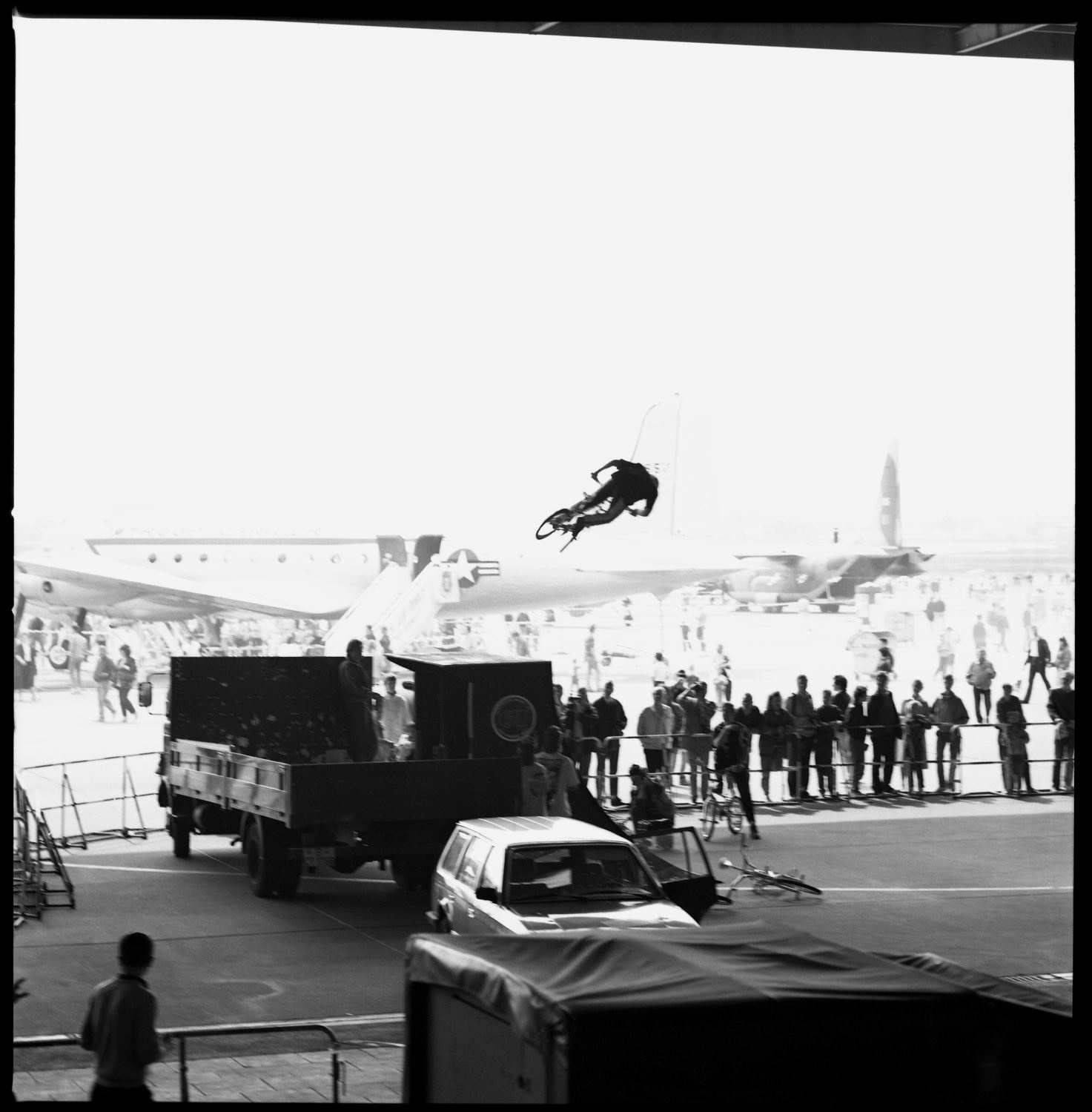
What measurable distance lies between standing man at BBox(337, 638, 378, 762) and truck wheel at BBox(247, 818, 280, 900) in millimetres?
2380

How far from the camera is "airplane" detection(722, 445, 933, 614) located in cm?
6425

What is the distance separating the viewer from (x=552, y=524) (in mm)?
55062

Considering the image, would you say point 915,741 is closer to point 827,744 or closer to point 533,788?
point 827,744

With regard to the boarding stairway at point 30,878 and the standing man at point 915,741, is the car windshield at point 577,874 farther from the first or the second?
the standing man at point 915,741

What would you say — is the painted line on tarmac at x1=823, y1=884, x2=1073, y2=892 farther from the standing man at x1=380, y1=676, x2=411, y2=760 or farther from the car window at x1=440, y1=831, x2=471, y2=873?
the standing man at x1=380, y1=676, x2=411, y2=760

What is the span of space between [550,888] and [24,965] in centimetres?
479

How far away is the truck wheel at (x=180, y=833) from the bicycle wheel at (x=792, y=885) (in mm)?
7113

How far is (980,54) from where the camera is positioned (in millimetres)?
7805

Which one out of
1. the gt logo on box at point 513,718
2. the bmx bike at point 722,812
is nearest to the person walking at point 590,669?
the bmx bike at point 722,812

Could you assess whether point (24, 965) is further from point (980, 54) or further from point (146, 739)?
point (146, 739)

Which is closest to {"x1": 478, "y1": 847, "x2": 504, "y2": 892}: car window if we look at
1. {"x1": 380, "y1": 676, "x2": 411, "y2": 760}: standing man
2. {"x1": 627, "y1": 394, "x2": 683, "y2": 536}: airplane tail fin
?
{"x1": 380, "y1": 676, "x2": 411, "y2": 760}: standing man

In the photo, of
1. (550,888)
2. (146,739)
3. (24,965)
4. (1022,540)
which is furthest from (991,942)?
(1022,540)

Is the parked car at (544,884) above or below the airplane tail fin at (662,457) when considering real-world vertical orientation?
below

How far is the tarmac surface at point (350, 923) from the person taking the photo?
10.3m
